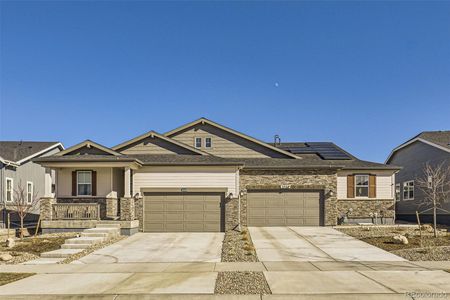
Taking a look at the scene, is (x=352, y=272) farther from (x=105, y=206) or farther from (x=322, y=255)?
(x=105, y=206)

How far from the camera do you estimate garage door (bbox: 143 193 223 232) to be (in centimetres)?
2035

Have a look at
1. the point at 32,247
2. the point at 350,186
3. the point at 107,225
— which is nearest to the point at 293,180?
the point at 350,186

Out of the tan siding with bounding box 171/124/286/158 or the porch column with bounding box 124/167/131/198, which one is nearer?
the porch column with bounding box 124/167/131/198

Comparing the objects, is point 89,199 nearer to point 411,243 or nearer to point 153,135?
point 153,135

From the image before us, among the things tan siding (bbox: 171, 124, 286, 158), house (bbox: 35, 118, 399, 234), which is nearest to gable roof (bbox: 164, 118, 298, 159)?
house (bbox: 35, 118, 399, 234)

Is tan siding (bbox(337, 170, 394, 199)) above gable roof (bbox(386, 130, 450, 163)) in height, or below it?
below

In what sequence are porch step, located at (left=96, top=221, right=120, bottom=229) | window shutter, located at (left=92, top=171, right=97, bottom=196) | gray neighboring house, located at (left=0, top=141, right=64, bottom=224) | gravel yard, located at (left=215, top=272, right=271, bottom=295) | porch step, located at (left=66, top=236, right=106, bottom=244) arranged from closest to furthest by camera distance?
gravel yard, located at (left=215, top=272, right=271, bottom=295), porch step, located at (left=66, top=236, right=106, bottom=244), porch step, located at (left=96, top=221, right=120, bottom=229), window shutter, located at (left=92, top=171, right=97, bottom=196), gray neighboring house, located at (left=0, top=141, right=64, bottom=224)

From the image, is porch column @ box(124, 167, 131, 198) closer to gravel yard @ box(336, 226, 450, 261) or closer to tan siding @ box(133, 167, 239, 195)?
tan siding @ box(133, 167, 239, 195)

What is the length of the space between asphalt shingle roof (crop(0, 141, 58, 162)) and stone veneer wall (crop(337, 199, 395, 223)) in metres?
21.1

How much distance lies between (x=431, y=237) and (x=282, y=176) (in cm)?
817

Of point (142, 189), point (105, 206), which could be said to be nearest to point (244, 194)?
point (142, 189)

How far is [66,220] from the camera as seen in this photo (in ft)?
62.7

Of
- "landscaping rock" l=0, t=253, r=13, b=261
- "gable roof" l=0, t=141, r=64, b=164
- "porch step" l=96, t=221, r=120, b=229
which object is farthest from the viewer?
"gable roof" l=0, t=141, r=64, b=164

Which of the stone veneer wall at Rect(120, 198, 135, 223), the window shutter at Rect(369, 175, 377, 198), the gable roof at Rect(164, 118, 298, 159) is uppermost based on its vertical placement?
the gable roof at Rect(164, 118, 298, 159)
